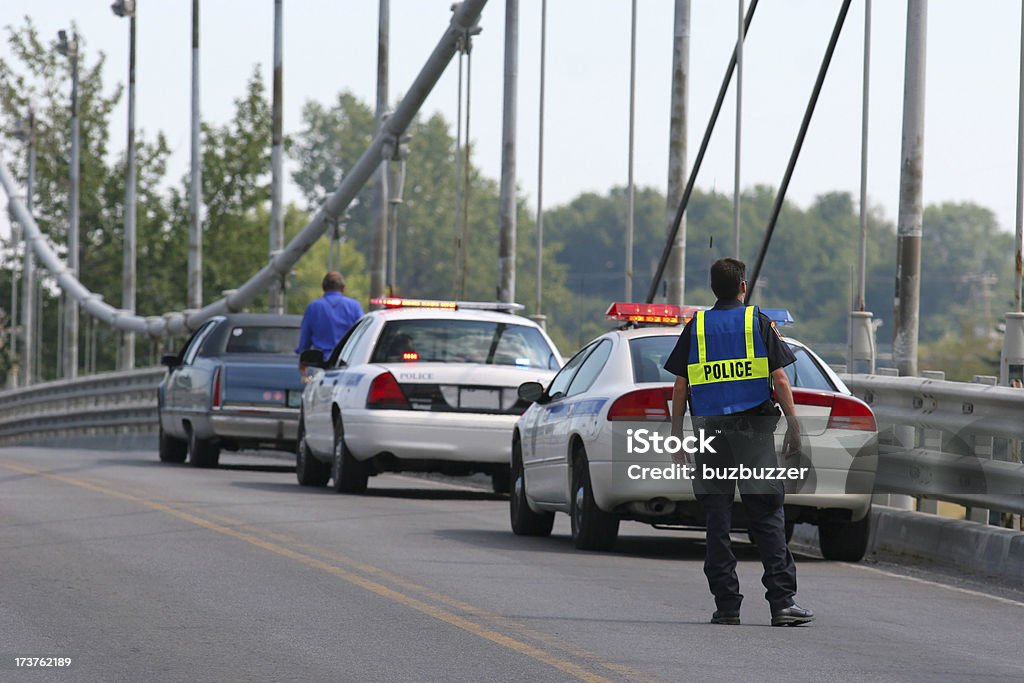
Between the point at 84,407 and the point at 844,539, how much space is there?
29126 millimetres

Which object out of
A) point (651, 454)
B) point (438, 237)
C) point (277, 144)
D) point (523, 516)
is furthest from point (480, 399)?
point (438, 237)

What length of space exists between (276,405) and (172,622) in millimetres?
12873

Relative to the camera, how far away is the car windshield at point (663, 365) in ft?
41.3

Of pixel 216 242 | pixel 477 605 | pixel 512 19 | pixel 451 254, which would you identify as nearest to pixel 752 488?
pixel 477 605

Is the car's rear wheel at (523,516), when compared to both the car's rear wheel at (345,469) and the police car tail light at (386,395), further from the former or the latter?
the car's rear wheel at (345,469)

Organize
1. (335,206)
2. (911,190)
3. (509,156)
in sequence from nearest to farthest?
(911,190) < (509,156) < (335,206)

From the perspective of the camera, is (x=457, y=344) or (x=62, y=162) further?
(x=62, y=162)

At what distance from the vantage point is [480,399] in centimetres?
1738

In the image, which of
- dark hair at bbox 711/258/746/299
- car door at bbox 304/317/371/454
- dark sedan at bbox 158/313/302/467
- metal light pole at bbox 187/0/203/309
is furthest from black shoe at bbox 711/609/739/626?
metal light pole at bbox 187/0/203/309

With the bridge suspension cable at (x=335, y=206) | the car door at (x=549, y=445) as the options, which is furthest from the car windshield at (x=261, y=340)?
the bridge suspension cable at (x=335, y=206)

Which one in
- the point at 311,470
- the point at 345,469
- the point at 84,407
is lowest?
the point at 84,407

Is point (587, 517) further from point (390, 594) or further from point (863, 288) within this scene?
point (863, 288)

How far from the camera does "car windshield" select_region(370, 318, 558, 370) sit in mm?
17844

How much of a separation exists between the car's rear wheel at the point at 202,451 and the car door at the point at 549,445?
8.93 m
